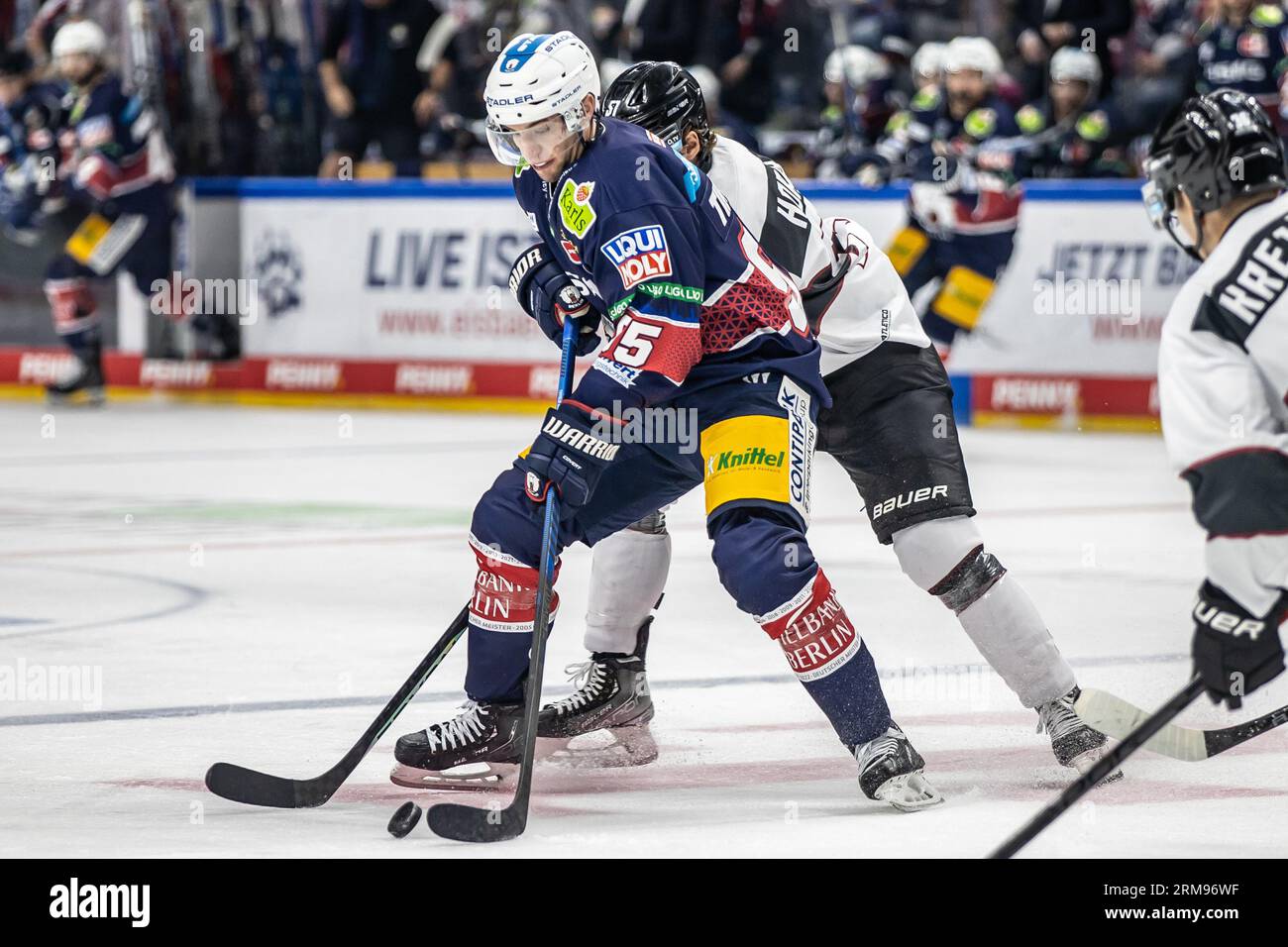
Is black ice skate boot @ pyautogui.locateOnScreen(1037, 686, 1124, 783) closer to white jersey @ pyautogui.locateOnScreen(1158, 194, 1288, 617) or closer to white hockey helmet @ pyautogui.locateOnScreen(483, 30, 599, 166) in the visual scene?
white jersey @ pyautogui.locateOnScreen(1158, 194, 1288, 617)

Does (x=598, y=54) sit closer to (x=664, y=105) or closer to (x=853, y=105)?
(x=853, y=105)

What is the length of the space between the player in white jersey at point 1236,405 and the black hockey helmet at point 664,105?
141 cm

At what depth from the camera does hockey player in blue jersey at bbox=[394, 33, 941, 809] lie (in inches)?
169

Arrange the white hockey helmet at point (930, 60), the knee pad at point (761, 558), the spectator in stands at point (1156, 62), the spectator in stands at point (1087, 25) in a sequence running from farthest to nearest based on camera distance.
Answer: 1. the spectator in stands at point (1087, 25)
2. the spectator in stands at point (1156, 62)
3. the white hockey helmet at point (930, 60)
4. the knee pad at point (761, 558)

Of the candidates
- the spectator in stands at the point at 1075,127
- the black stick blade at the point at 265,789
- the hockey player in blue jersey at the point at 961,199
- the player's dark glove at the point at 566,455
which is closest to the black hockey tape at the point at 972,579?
the player's dark glove at the point at 566,455

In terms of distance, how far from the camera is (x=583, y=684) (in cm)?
511

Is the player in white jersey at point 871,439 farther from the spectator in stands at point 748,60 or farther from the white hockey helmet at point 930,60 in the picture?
the spectator in stands at point 748,60

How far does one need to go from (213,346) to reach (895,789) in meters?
10.5

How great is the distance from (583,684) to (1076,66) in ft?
29.1

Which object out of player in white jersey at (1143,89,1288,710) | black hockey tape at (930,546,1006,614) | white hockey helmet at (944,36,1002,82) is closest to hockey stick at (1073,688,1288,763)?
black hockey tape at (930,546,1006,614)

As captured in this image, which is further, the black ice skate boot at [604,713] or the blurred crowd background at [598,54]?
the blurred crowd background at [598,54]

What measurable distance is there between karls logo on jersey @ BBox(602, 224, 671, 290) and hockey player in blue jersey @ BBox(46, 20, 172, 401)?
9.92 metres

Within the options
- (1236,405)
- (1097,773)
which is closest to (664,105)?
(1236,405)

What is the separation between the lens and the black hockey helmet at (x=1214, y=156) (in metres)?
3.62
